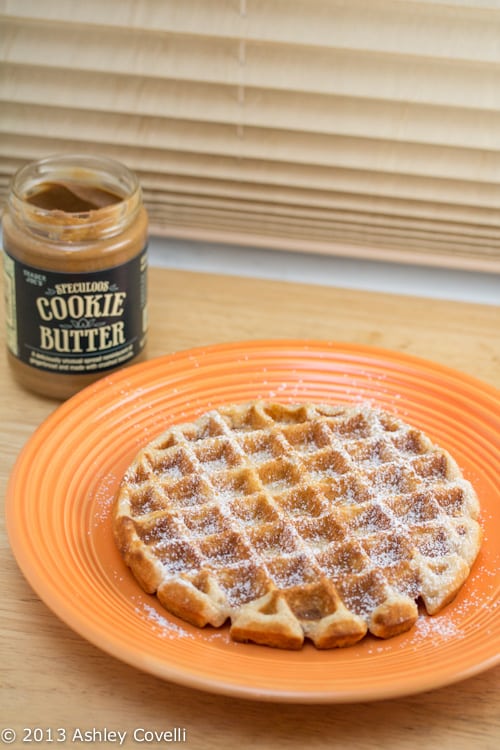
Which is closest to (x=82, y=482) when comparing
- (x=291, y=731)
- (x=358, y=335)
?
(x=291, y=731)

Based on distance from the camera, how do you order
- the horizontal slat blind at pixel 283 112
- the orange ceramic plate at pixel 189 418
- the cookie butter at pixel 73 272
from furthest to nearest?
the horizontal slat blind at pixel 283 112 < the cookie butter at pixel 73 272 < the orange ceramic plate at pixel 189 418

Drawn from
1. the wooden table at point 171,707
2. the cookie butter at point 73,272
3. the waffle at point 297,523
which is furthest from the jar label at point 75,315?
the wooden table at point 171,707

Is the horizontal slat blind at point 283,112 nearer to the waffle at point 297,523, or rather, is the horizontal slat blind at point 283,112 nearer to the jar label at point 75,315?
the jar label at point 75,315

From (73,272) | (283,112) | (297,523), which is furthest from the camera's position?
(283,112)

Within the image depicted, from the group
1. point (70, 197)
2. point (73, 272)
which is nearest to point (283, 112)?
point (70, 197)

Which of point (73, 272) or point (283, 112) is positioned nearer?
point (73, 272)

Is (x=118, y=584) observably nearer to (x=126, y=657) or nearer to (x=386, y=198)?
(x=126, y=657)

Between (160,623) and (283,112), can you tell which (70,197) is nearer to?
(283,112)
